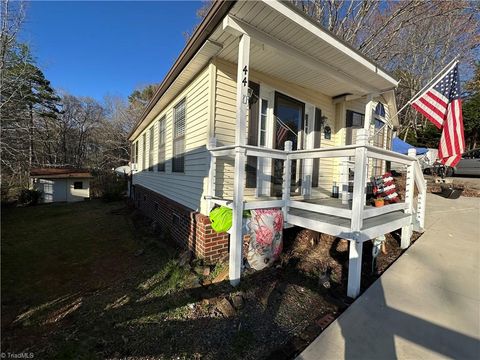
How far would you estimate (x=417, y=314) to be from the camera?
260 cm

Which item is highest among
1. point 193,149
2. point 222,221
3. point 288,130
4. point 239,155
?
point 288,130

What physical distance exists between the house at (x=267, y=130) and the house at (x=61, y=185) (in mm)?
13324

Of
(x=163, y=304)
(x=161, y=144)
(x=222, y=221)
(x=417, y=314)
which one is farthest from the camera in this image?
(x=161, y=144)

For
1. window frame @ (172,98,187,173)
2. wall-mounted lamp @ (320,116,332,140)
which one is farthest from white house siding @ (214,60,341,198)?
wall-mounted lamp @ (320,116,332,140)

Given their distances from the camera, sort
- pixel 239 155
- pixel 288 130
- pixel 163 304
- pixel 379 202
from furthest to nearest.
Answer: pixel 288 130 < pixel 379 202 < pixel 239 155 < pixel 163 304

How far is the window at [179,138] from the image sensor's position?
565 centimetres

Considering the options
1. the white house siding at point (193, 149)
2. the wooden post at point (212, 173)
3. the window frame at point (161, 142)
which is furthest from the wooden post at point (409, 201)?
the window frame at point (161, 142)

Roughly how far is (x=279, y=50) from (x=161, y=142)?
531 cm

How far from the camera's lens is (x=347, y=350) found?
7.04ft

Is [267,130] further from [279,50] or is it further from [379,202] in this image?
[379,202]

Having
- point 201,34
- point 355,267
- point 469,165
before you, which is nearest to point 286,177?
point 355,267

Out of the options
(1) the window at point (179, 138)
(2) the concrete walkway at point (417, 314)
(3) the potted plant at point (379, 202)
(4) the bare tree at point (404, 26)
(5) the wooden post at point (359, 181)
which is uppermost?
(4) the bare tree at point (404, 26)

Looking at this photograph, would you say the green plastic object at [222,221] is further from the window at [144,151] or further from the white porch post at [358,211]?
the window at [144,151]

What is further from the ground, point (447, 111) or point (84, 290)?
point (447, 111)
